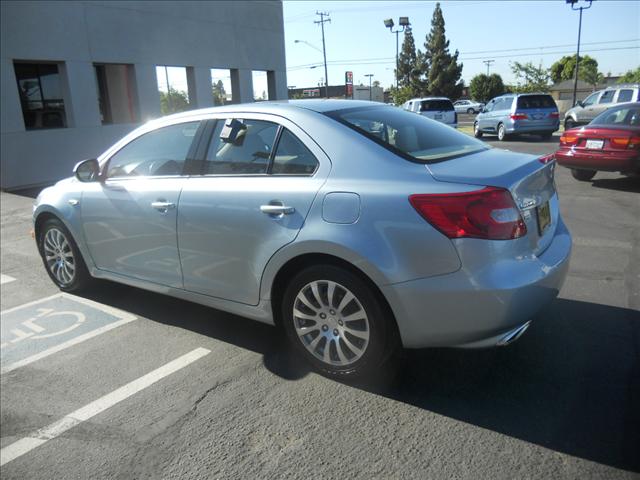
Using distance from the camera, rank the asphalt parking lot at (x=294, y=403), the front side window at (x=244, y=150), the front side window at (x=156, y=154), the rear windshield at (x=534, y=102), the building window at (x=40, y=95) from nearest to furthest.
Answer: the asphalt parking lot at (x=294, y=403) < the front side window at (x=244, y=150) < the front side window at (x=156, y=154) < the building window at (x=40, y=95) < the rear windshield at (x=534, y=102)

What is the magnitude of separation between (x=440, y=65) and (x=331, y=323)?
261 ft

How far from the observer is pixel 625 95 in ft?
59.1

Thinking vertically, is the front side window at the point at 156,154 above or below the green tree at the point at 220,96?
below

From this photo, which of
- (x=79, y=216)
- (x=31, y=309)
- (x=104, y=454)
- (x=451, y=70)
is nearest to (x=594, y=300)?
(x=104, y=454)

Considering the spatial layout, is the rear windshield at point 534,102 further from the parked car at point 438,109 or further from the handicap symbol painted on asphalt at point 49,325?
the handicap symbol painted on asphalt at point 49,325

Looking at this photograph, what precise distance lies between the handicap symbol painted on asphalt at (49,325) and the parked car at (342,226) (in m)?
0.57

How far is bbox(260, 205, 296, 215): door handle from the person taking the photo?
3071mm

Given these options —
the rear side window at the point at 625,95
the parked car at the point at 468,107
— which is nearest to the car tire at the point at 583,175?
the rear side window at the point at 625,95

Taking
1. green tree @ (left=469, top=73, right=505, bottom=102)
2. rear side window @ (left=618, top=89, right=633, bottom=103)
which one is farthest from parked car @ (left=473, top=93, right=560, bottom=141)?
green tree @ (left=469, top=73, right=505, bottom=102)

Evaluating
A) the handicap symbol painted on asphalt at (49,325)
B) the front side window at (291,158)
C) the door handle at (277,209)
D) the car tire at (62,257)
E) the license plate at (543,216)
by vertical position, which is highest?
the front side window at (291,158)

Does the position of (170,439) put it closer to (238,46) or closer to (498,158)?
(498,158)

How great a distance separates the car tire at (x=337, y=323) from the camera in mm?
2904

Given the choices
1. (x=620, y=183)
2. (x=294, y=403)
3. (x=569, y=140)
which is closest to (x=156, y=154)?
(x=294, y=403)

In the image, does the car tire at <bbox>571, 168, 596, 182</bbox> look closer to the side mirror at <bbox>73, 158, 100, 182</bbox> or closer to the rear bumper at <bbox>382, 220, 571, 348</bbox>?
the rear bumper at <bbox>382, 220, 571, 348</bbox>
